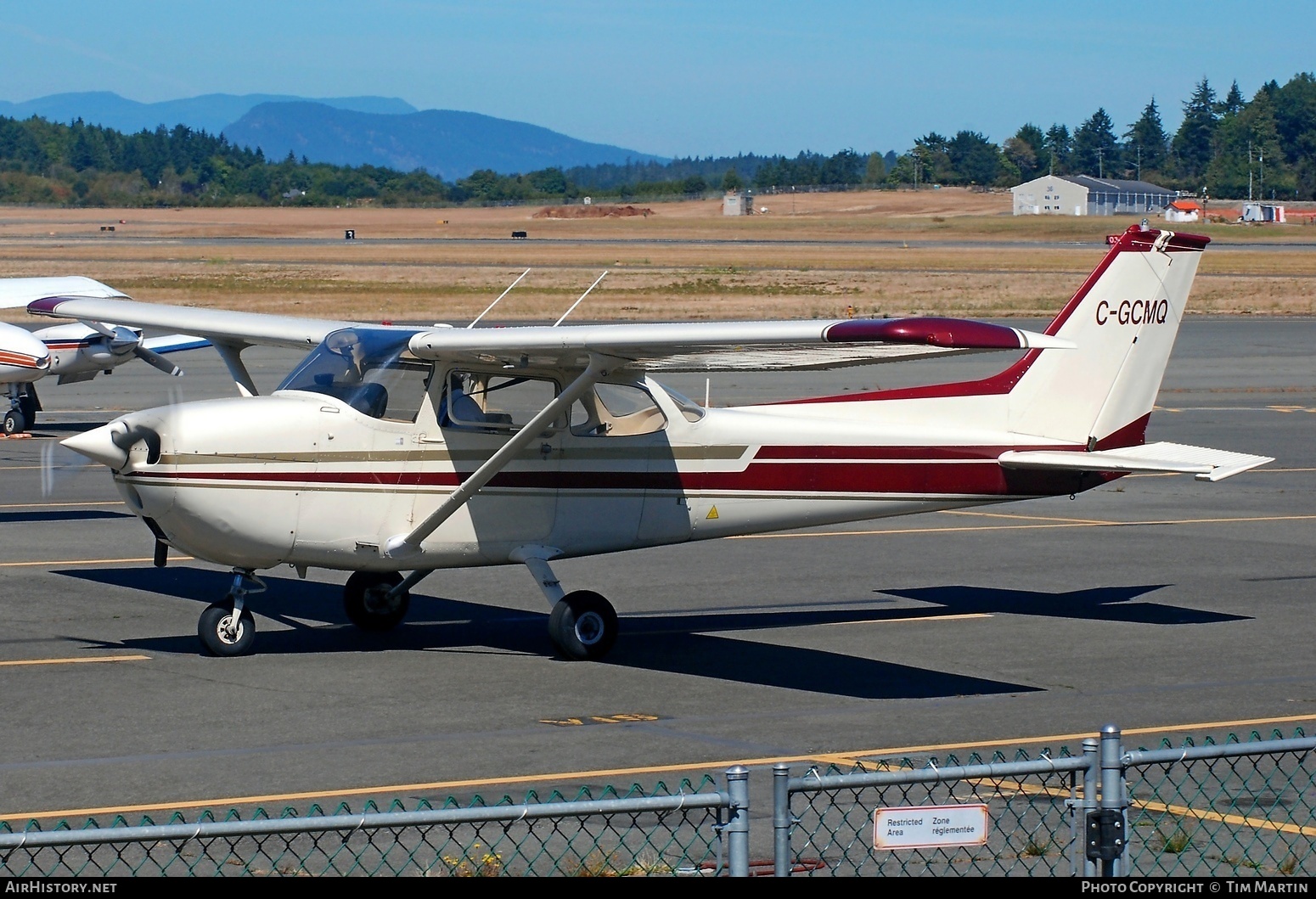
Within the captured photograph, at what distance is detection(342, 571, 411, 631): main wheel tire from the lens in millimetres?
11297

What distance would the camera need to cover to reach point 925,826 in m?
4.61

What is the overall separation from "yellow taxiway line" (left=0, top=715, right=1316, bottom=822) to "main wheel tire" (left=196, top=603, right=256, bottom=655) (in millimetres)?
3049

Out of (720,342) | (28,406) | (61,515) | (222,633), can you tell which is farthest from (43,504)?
(720,342)

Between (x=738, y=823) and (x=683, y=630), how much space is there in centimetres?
706

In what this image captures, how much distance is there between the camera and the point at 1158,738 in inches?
339

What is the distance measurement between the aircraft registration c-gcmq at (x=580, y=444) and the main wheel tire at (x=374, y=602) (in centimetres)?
2

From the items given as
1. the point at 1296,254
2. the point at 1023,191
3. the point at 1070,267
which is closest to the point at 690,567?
the point at 1070,267

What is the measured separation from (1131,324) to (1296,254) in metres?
82.4

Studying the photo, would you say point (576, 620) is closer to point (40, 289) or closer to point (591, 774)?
point (591, 774)

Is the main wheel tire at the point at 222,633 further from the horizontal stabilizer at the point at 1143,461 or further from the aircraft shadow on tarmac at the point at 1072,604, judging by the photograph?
the horizontal stabilizer at the point at 1143,461

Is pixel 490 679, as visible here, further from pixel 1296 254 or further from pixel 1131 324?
pixel 1296 254

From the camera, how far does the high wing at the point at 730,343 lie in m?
8.09

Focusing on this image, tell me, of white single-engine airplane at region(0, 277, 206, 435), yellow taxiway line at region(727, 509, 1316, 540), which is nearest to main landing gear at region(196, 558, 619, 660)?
yellow taxiway line at region(727, 509, 1316, 540)

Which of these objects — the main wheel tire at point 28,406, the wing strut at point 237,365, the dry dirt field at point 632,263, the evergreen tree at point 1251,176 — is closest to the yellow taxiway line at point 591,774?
the wing strut at point 237,365
